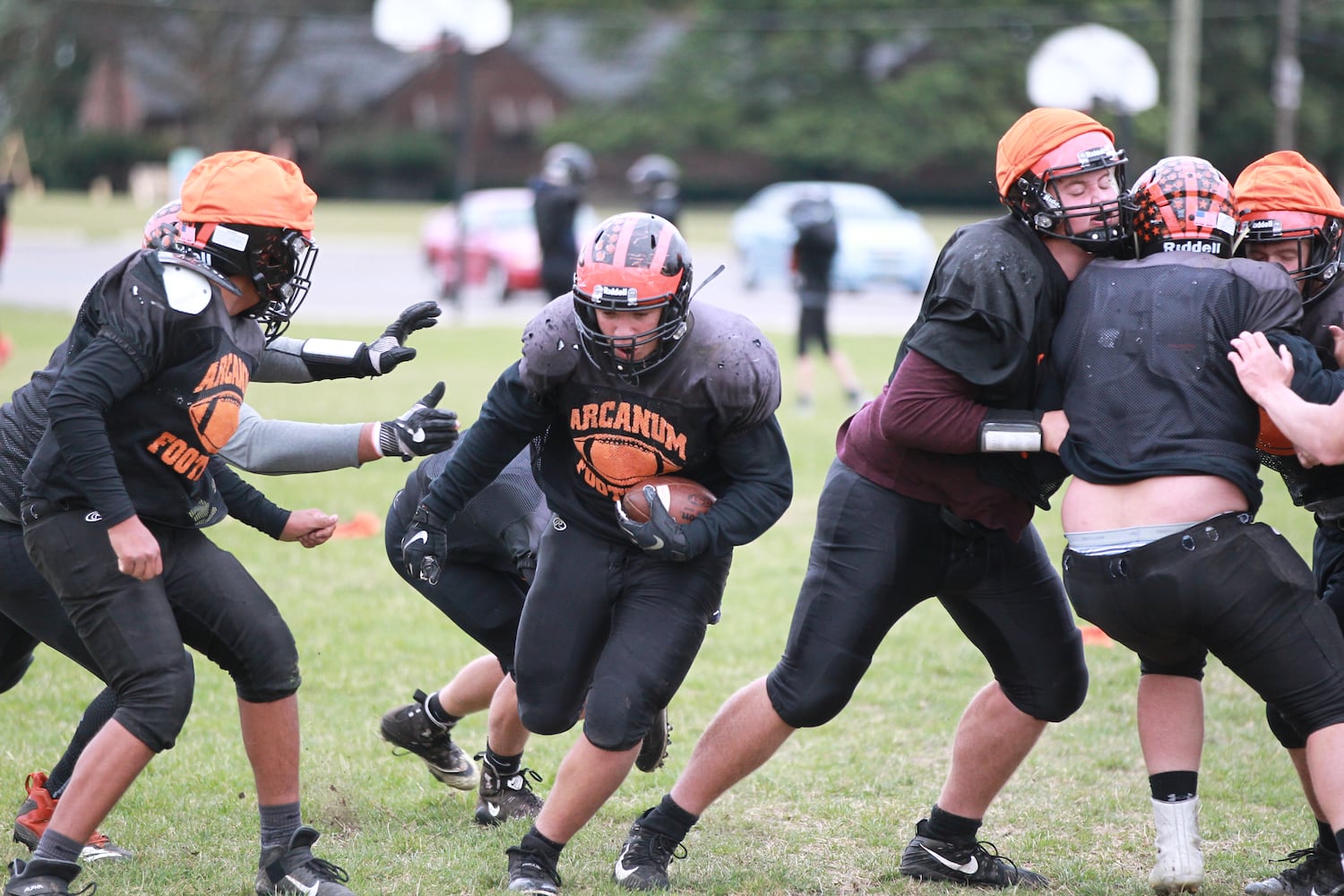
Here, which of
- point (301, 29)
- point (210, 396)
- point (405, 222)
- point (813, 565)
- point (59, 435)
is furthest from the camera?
point (301, 29)

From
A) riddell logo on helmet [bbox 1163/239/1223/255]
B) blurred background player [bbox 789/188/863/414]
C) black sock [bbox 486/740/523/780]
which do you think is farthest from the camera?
blurred background player [bbox 789/188/863/414]

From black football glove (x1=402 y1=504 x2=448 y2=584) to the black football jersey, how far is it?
1.98 ft

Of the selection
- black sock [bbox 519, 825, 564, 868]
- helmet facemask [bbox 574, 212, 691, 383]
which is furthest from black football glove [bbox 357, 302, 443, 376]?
black sock [bbox 519, 825, 564, 868]

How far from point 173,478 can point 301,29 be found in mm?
51264

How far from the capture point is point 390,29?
817 inches

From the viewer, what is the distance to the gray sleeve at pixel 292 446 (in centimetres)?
401

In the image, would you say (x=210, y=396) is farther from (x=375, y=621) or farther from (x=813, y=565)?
(x=375, y=621)

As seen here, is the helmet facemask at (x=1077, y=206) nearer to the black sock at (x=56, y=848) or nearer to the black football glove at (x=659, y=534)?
the black football glove at (x=659, y=534)

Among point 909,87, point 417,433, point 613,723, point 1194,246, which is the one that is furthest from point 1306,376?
point 909,87

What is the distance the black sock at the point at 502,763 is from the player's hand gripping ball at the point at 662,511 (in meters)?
1.12

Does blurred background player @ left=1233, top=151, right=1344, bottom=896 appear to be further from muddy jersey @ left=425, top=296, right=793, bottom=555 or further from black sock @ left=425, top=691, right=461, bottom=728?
black sock @ left=425, top=691, right=461, bottom=728

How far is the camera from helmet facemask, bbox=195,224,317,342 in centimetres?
372

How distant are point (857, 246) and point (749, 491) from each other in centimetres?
1890

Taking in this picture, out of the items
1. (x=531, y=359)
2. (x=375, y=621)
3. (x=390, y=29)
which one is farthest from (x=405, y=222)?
(x=531, y=359)
